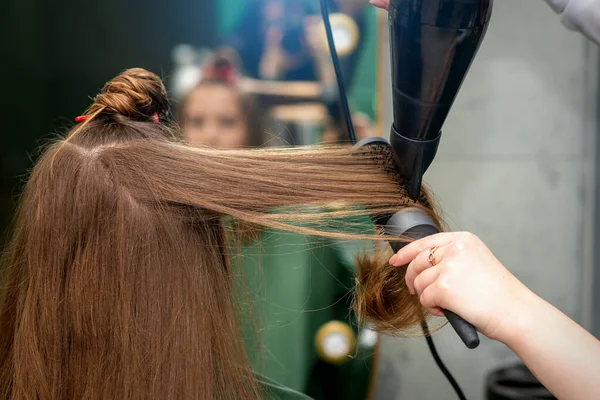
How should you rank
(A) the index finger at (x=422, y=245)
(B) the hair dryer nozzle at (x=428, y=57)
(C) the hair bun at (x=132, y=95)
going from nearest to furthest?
(B) the hair dryer nozzle at (x=428, y=57) → (A) the index finger at (x=422, y=245) → (C) the hair bun at (x=132, y=95)

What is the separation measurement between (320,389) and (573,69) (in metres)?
1.36

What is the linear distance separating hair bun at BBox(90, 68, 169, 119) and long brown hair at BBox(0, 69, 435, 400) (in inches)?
2.5

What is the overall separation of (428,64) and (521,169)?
1.48 metres

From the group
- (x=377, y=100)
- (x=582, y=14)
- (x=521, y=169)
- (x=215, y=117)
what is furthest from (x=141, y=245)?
(x=521, y=169)

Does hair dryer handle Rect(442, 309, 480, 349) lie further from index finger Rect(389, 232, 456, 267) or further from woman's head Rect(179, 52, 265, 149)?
woman's head Rect(179, 52, 265, 149)

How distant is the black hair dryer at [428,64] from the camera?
19.4 inches

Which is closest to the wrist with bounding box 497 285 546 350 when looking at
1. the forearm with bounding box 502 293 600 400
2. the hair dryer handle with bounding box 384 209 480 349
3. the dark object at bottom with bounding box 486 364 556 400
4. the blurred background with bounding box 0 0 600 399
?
the forearm with bounding box 502 293 600 400

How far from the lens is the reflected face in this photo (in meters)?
1.48

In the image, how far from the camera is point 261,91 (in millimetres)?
1662

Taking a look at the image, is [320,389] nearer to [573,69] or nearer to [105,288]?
[105,288]

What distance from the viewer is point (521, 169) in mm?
1849

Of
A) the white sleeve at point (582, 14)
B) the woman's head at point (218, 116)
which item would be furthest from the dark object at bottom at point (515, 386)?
the woman's head at point (218, 116)

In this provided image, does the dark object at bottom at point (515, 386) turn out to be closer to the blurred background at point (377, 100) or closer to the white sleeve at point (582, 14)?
the blurred background at point (377, 100)

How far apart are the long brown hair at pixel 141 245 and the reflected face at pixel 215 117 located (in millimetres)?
743
